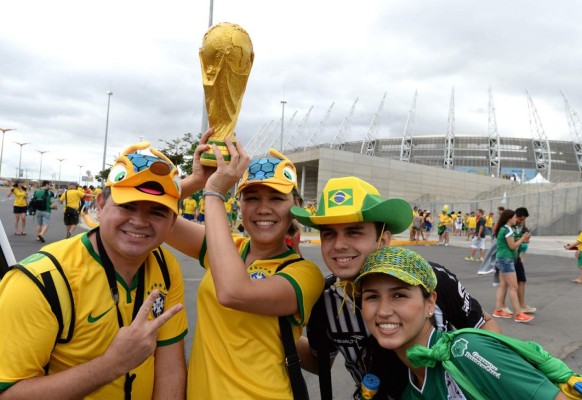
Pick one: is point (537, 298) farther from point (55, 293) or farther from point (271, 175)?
point (55, 293)

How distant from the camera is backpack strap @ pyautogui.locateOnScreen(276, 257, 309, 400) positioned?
66.3 inches

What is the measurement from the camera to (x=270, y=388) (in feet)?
5.41

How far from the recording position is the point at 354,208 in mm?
1802

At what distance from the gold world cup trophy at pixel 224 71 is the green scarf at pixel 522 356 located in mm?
1536

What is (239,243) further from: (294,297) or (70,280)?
(70,280)

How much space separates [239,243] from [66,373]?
40.2 inches

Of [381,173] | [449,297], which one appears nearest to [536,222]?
[381,173]

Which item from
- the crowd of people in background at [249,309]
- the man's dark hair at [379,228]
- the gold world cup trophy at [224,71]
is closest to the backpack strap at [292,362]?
the crowd of people in background at [249,309]

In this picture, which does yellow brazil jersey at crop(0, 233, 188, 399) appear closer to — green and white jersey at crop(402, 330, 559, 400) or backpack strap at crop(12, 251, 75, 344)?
backpack strap at crop(12, 251, 75, 344)

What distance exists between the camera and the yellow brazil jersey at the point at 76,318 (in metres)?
1.33

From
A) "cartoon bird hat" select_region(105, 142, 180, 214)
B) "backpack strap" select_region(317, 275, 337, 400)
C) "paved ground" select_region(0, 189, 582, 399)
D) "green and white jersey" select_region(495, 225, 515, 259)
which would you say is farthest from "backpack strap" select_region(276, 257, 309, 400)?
"green and white jersey" select_region(495, 225, 515, 259)

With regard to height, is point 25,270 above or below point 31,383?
above

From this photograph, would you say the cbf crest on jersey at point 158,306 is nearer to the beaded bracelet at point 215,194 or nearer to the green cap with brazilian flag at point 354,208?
the beaded bracelet at point 215,194

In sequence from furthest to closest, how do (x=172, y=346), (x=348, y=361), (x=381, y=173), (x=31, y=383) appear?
(x=381, y=173) → (x=348, y=361) → (x=172, y=346) → (x=31, y=383)
